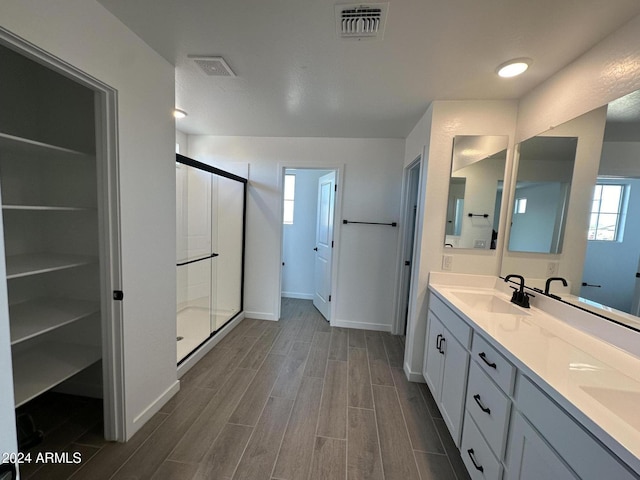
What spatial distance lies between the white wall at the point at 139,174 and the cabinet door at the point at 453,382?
78.5 inches

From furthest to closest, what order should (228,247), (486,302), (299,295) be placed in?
(299,295) < (228,247) < (486,302)

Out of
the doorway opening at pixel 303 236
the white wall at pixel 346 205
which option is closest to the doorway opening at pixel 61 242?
the white wall at pixel 346 205

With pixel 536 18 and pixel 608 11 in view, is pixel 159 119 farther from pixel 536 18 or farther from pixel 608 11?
pixel 608 11

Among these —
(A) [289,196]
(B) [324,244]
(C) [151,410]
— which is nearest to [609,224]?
(B) [324,244]

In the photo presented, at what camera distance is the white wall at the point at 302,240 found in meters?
4.46

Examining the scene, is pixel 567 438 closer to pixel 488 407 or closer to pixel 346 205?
pixel 488 407

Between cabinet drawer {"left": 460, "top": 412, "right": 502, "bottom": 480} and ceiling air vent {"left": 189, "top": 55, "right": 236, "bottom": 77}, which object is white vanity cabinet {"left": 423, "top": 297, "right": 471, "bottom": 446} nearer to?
cabinet drawer {"left": 460, "top": 412, "right": 502, "bottom": 480}

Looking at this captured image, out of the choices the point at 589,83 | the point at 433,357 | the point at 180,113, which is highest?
the point at 180,113

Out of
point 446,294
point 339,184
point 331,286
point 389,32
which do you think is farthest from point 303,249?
point 389,32

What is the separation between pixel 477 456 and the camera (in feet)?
4.54

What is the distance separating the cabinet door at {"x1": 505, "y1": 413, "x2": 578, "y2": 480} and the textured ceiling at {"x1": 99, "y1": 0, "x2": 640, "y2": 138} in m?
1.82

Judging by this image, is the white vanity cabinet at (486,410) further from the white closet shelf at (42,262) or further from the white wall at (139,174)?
the white closet shelf at (42,262)

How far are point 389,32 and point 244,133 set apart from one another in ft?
7.48

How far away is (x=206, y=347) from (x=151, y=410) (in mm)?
906
